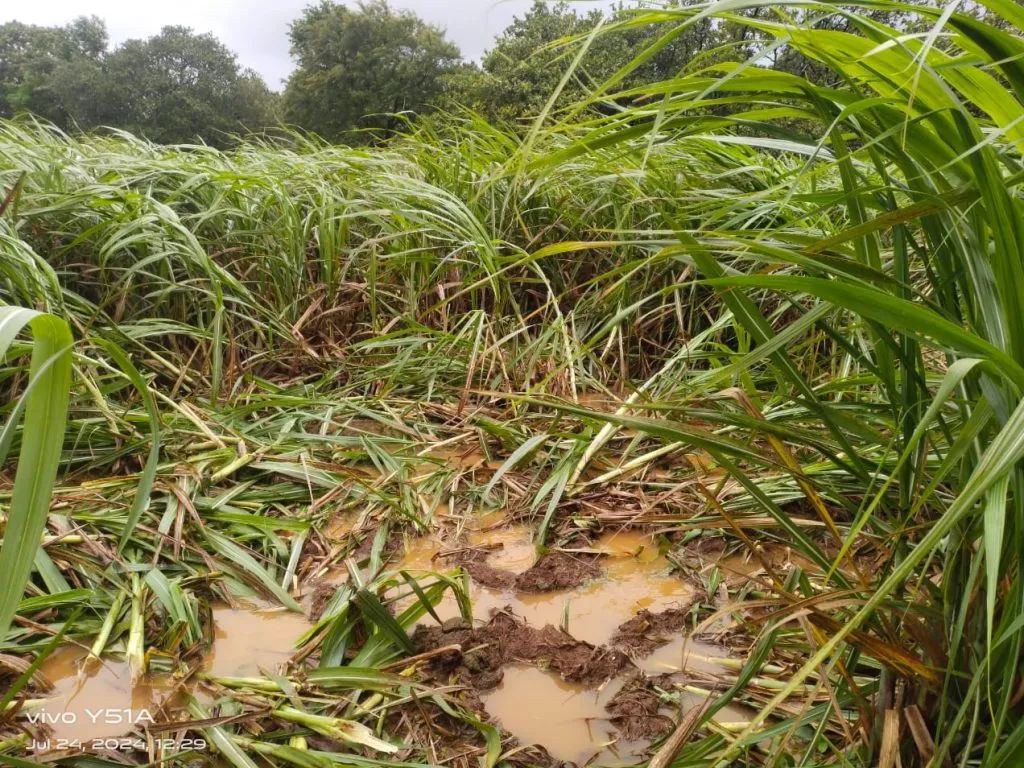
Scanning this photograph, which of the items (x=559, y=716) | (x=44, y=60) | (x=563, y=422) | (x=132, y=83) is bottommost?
(x=559, y=716)

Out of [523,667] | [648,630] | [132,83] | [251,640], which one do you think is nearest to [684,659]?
[648,630]

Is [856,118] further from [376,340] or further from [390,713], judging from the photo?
[376,340]

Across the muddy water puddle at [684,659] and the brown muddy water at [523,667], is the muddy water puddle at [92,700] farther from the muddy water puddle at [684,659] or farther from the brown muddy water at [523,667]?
the muddy water puddle at [684,659]

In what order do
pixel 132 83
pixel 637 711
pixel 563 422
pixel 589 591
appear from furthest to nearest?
pixel 132 83
pixel 563 422
pixel 589 591
pixel 637 711

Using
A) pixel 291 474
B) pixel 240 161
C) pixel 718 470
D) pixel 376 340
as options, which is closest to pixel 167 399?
pixel 291 474

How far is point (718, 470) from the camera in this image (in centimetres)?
134

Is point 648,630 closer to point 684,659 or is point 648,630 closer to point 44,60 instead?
point 684,659

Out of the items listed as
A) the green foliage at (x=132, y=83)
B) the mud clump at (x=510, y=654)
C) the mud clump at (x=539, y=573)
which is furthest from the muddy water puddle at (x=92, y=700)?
the green foliage at (x=132, y=83)

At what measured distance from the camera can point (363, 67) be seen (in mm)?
21375

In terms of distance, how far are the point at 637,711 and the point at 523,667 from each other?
161 mm

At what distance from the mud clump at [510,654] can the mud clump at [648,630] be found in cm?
3

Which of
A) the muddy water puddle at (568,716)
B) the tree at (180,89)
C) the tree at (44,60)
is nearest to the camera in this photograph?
the muddy water puddle at (568,716)

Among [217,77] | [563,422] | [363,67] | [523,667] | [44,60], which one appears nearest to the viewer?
[523,667]

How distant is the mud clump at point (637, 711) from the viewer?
75cm
